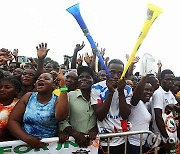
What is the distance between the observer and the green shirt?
141 inches

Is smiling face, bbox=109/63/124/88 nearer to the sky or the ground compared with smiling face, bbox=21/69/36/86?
nearer to the sky

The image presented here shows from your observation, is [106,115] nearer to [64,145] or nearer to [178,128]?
[64,145]

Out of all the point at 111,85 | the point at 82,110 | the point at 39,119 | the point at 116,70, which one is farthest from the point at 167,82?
the point at 39,119

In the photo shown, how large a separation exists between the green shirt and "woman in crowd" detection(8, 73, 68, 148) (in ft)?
0.88

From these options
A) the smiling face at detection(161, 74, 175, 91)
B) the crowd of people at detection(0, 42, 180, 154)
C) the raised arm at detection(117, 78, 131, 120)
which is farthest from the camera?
the smiling face at detection(161, 74, 175, 91)

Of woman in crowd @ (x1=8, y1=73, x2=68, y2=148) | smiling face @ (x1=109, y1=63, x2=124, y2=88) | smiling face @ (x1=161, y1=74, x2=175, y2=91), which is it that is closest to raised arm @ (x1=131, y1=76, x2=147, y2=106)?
smiling face @ (x1=109, y1=63, x2=124, y2=88)

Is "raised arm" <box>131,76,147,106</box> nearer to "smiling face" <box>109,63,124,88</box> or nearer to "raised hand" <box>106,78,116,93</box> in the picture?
"smiling face" <box>109,63,124,88</box>

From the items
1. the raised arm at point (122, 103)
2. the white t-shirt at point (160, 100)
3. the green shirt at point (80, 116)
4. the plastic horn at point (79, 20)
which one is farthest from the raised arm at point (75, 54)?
the raised arm at point (122, 103)

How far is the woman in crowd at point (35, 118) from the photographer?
10.6 ft

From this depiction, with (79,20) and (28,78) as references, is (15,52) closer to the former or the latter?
(28,78)

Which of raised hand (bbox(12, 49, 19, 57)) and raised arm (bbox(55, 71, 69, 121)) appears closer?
raised arm (bbox(55, 71, 69, 121))

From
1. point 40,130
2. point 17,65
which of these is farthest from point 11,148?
point 17,65

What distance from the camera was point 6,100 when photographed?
3602mm

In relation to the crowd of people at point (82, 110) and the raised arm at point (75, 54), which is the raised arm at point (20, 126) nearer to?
the crowd of people at point (82, 110)
